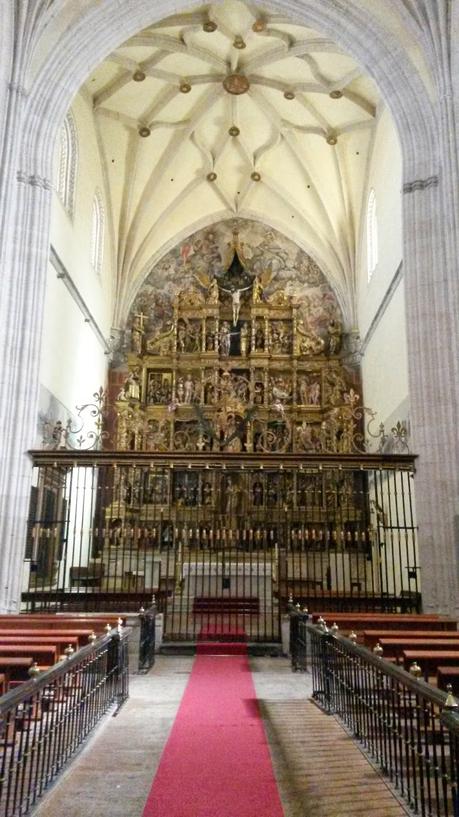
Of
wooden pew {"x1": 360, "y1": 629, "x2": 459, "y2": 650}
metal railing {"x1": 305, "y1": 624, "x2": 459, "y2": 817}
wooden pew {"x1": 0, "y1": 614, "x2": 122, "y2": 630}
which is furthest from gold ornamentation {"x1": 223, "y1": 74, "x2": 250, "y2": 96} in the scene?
wooden pew {"x1": 360, "y1": 629, "x2": 459, "y2": 650}

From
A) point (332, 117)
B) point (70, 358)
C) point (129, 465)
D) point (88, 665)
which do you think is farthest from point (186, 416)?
point (88, 665)

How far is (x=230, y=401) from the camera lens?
20.9m

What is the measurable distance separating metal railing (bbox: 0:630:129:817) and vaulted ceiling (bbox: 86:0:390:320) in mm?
15872

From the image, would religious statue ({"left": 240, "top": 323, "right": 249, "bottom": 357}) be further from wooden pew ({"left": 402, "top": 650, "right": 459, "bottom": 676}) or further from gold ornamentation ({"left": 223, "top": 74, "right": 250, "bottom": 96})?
wooden pew ({"left": 402, "top": 650, "right": 459, "bottom": 676})

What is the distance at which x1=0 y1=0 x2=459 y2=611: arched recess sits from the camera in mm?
11500

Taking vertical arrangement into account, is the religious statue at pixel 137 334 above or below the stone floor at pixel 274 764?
above

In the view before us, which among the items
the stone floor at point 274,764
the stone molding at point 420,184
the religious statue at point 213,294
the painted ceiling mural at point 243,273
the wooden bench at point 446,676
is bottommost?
the stone floor at point 274,764

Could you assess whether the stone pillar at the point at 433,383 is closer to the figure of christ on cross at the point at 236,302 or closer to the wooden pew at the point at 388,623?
the wooden pew at the point at 388,623

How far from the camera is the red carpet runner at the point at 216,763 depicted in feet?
13.1

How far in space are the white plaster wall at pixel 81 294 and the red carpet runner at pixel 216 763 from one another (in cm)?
1004

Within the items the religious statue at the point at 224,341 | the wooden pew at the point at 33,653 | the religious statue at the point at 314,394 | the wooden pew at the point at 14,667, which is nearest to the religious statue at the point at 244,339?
the religious statue at the point at 224,341

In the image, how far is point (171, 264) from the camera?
2389cm

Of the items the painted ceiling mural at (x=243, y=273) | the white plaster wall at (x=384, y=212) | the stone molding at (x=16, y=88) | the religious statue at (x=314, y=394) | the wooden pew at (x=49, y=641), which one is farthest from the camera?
the painted ceiling mural at (x=243, y=273)

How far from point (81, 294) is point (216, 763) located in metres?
15.4
